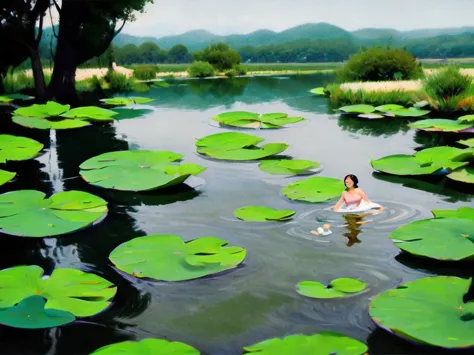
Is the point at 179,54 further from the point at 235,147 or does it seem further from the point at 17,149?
the point at 235,147

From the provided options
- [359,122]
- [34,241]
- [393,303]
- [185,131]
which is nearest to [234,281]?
[393,303]

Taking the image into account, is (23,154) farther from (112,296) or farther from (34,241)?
(112,296)

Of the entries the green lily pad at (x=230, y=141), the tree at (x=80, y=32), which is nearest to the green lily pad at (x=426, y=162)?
the green lily pad at (x=230, y=141)

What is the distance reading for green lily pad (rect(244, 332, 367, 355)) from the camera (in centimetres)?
189

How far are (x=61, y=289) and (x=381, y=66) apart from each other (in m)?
15.4

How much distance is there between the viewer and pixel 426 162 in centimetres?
489

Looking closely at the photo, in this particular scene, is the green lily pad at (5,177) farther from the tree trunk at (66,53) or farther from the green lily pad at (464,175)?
the tree trunk at (66,53)

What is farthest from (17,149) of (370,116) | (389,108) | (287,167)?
(389,108)

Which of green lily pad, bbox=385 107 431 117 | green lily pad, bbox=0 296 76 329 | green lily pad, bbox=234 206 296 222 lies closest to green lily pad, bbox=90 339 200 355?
green lily pad, bbox=0 296 76 329

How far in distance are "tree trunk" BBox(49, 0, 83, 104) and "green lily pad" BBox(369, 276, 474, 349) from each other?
12505mm

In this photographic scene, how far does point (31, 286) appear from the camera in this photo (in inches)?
98.4

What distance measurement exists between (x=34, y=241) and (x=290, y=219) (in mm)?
1761

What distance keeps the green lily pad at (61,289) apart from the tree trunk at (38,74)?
12.0m

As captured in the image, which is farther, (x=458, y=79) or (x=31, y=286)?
(x=458, y=79)
